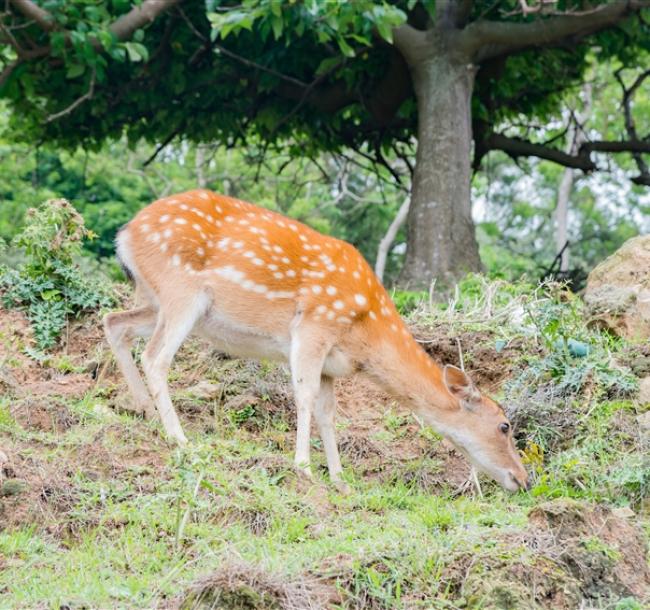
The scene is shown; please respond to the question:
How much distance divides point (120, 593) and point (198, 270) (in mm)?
3096

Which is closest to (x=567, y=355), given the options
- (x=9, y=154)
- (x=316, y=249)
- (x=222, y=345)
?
(x=316, y=249)

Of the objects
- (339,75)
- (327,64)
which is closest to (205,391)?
(327,64)

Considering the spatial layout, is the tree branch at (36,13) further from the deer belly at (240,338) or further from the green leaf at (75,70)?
the deer belly at (240,338)

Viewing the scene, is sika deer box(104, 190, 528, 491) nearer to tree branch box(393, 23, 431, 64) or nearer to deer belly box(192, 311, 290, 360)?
deer belly box(192, 311, 290, 360)

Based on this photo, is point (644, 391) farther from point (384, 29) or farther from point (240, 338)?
point (384, 29)

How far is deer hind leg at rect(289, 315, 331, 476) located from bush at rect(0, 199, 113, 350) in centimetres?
258

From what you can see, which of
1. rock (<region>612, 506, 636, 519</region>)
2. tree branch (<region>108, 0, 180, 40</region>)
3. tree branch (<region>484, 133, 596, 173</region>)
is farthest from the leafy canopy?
rock (<region>612, 506, 636, 519</region>)

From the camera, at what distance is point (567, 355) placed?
8.17 metres

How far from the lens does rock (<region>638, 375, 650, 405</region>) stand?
7.74m

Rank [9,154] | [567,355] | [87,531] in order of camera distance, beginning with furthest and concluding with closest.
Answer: [9,154] → [567,355] → [87,531]

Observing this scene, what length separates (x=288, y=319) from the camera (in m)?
7.82

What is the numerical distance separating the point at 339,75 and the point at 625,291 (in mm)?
5122

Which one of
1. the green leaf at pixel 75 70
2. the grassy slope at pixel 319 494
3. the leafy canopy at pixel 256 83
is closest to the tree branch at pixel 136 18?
the leafy canopy at pixel 256 83

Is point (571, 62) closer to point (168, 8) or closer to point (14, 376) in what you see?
point (168, 8)
